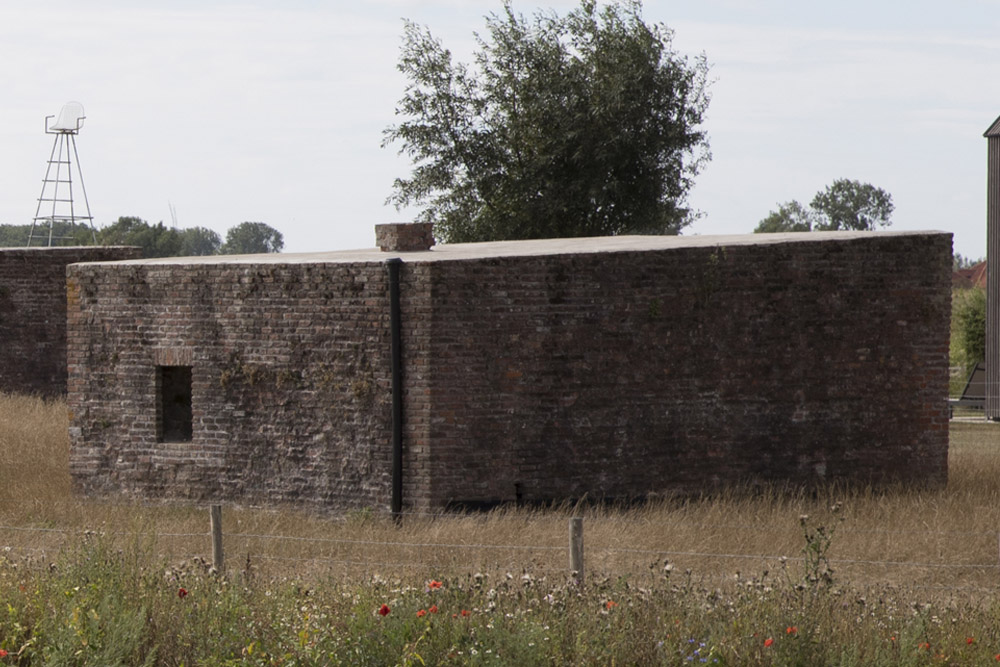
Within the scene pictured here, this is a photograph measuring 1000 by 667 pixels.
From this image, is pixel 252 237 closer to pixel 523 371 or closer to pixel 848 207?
pixel 848 207

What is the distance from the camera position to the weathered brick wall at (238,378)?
1372 cm

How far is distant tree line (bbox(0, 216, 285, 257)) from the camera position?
79.8m

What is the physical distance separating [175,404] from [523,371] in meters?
4.41

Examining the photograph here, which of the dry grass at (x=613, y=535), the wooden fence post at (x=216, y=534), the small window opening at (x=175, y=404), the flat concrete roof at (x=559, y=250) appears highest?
the flat concrete roof at (x=559, y=250)

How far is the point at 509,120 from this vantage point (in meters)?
36.1

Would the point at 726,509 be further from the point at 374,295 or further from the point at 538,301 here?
the point at 374,295

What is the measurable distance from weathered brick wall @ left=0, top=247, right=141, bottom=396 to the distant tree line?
2101 inches

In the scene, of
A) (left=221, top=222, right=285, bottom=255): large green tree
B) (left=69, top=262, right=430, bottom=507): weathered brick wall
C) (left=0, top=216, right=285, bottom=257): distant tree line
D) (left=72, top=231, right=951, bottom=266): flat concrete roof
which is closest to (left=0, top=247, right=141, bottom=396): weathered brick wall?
(left=69, top=262, right=430, bottom=507): weathered brick wall

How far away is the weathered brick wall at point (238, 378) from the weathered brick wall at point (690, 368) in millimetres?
822

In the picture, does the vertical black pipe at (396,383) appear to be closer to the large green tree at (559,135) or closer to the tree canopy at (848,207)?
the large green tree at (559,135)

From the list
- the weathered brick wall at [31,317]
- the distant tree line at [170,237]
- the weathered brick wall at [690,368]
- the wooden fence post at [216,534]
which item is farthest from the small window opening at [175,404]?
the distant tree line at [170,237]

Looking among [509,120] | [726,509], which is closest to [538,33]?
[509,120]

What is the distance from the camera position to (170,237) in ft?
→ 262

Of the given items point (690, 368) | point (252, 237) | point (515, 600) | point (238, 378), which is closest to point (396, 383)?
point (238, 378)
